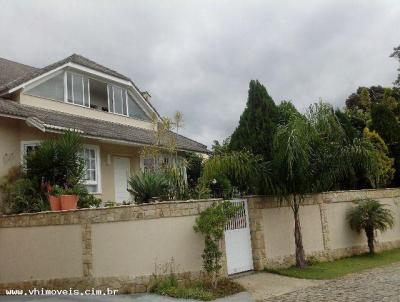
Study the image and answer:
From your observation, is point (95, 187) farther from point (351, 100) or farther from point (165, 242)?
point (351, 100)

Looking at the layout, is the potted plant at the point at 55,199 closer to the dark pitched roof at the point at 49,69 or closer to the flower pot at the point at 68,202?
the flower pot at the point at 68,202

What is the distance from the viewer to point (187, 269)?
1034 centimetres

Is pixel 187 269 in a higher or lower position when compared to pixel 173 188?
lower

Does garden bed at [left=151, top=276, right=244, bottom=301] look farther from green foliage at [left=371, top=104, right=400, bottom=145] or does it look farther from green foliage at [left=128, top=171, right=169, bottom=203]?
green foliage at [left=371, top=104, right=400, bottom=145]

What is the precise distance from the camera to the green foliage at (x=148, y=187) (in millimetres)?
11695

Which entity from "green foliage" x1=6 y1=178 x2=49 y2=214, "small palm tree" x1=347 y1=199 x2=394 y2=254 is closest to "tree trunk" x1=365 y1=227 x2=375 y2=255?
"small palm tree" x1=347 y1=199 x2=394 y2=254

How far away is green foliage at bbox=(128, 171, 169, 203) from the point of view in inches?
460

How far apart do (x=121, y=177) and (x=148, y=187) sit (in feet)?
17.1

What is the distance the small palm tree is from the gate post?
4457 mm

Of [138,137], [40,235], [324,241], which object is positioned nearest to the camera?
[40,235]

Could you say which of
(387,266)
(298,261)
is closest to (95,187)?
(298,261)

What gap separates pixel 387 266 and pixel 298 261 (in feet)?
9.21

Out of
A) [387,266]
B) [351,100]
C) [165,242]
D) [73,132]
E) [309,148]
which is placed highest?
[351,100]

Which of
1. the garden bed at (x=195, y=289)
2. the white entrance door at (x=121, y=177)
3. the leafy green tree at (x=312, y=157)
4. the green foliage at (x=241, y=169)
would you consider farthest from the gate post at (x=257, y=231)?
the white entrance door at (x=121, y=177)
